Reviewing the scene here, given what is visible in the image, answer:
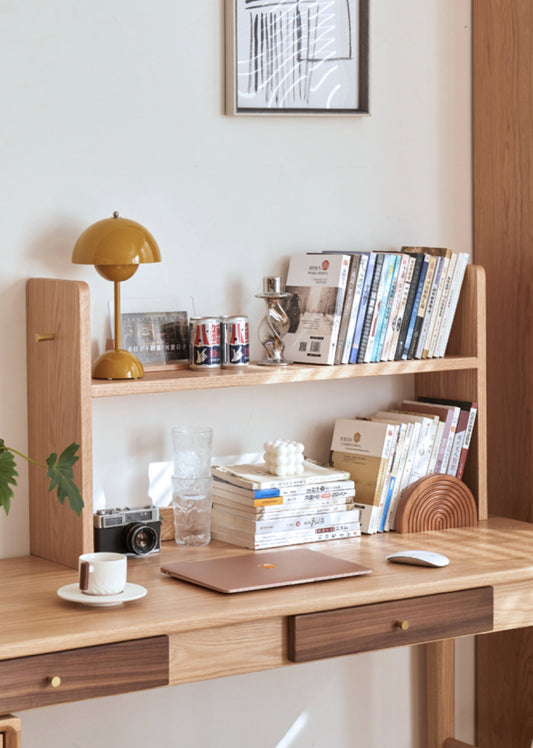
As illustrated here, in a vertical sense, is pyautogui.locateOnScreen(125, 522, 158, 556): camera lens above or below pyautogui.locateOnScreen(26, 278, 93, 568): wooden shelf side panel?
below

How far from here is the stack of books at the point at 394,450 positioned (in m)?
2.28

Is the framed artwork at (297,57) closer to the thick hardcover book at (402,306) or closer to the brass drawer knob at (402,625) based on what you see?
the thick hardcover book at (402,306)

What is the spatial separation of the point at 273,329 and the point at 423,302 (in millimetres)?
→ 350

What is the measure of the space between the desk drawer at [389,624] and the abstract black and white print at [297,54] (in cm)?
109

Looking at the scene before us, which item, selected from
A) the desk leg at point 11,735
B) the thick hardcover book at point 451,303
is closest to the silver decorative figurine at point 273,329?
the thick hardcover book at point 451,303

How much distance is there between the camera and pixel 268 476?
2.18 meters

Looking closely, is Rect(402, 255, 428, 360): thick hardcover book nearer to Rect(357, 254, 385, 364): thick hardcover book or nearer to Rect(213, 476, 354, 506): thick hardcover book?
Rect(357, 254, 385, 364): thick hardcover book

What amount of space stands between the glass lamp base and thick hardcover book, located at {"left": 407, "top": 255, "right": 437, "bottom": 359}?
0.64 m

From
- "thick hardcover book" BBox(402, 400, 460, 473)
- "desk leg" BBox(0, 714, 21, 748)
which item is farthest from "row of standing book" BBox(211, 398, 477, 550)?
"desk leg" BBox(0, 714, 21, 748)

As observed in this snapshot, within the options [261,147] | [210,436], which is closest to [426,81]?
[261,147]

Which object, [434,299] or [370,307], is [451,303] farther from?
[370,307]

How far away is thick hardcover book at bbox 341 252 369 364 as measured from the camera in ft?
7.36

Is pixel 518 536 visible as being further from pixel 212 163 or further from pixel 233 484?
pixel 212 163

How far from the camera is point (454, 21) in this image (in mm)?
2533
